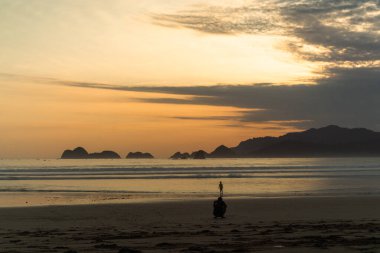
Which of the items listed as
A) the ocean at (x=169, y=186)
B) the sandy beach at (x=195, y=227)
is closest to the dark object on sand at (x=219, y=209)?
the sandy beach at (x=195, y=227)

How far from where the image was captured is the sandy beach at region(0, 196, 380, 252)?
13.8 meters

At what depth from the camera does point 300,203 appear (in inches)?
1148

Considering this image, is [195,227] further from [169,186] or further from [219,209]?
[169,186]

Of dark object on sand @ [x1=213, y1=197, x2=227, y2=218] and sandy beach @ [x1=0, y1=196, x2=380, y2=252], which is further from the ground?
dark object on sand @ [x1=213, y1=197, x2=227, y2=218]

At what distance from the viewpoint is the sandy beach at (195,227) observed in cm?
1380

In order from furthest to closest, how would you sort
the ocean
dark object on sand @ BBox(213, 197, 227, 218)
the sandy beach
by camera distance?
1. the ocean
2. dark object on sand @ BBox(213, 197, 227, 218)
3. the sandy beach

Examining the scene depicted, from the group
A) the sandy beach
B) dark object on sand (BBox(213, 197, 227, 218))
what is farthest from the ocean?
dark object on sand (BBox(213, 197, 227, 218))

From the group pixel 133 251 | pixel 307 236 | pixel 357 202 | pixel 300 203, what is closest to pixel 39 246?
pixel 133 251

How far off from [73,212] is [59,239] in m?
10.0

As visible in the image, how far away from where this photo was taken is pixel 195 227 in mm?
19016

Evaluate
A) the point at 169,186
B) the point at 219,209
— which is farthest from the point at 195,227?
the point at 169,186

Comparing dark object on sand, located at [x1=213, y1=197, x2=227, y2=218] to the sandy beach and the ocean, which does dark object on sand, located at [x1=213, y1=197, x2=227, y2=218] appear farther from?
the ocean

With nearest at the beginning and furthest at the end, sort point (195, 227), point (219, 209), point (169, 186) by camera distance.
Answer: point (195, 227), point (219, 209), point (169, 186)

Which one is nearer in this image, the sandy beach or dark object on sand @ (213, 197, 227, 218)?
the sandy beach
